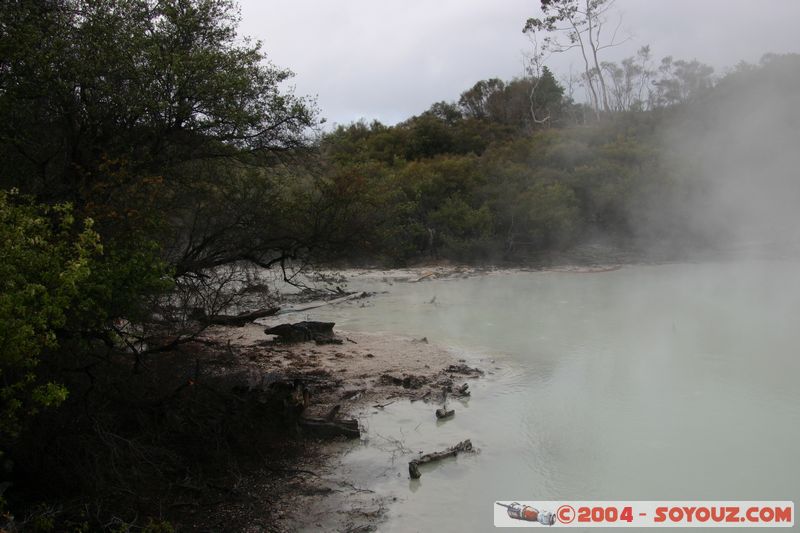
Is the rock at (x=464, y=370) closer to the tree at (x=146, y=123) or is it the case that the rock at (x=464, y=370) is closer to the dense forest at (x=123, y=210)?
the dense forest at (x=123, y=210)

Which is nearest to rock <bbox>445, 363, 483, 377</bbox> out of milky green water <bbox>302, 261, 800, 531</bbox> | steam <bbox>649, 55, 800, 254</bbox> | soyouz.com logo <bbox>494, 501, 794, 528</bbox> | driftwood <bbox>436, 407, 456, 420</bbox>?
milky green water <bbox>302, 261, 800, 531</bbox>

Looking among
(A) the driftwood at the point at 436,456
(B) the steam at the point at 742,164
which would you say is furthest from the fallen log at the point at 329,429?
(B) the steam at the point at 742,164

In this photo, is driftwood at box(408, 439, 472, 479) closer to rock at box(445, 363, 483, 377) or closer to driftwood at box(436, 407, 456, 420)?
driftwood at box(436, 407, 456, 420)

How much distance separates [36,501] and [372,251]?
6.46 m

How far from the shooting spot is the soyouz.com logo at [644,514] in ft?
16.7

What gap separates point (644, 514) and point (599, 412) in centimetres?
244

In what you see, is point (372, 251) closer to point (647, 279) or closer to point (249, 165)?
point (249, 165)

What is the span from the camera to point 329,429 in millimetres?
6863

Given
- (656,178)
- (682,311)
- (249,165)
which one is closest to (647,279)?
(682,311)

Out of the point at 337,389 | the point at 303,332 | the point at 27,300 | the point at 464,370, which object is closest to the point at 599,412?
the point at 464,370

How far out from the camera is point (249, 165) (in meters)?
9.84

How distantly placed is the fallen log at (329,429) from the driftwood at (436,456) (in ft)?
3.36

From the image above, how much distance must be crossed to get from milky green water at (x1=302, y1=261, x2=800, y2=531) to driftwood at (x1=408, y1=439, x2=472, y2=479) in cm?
10

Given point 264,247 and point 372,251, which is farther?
point 372,251
